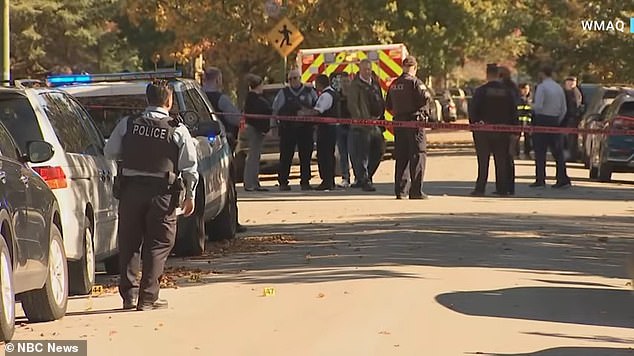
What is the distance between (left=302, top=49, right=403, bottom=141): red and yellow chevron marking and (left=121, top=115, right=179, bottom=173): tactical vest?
21468mm

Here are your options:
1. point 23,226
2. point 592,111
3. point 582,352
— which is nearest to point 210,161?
point 23,226

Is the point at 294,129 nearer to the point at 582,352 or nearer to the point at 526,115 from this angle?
the point at 526,115

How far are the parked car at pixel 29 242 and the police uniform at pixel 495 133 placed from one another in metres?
11.8

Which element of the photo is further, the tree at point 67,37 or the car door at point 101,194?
the tree at point 67,37

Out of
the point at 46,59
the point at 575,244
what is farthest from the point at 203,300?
the point at 46,59

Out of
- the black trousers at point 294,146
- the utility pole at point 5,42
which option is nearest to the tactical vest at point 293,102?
the black trousers at point 294,146

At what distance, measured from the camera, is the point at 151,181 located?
36.6 feet

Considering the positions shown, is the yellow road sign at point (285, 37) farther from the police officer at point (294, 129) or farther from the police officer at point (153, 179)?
the police officer at point (153, 179)

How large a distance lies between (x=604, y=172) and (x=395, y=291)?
15260 millimetres

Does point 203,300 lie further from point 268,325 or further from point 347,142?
point 347,142

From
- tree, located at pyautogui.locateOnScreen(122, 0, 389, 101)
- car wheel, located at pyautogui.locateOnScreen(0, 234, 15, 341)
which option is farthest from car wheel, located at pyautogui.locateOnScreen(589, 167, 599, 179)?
car wheel, located at pyautogui.locateOnScreen(0, 234, 15, 341)

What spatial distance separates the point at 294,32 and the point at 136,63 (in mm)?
30992

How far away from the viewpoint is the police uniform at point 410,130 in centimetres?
2109

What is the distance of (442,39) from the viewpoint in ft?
147
